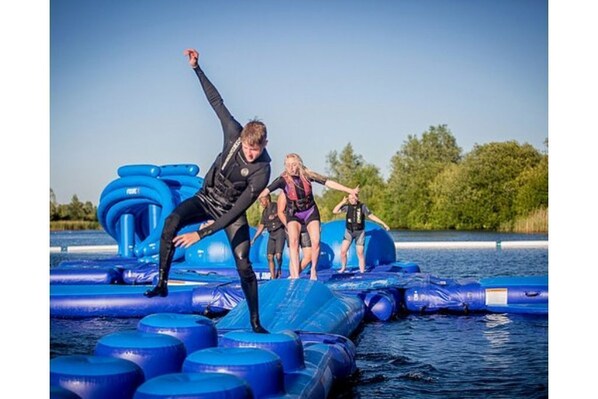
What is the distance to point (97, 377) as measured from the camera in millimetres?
2520

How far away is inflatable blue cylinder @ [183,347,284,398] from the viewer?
2713 mm

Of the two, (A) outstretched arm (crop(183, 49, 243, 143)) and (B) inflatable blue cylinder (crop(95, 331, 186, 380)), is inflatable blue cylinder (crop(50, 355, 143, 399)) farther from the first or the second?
(A) outstretched arm (crop(183, 49, 243, 143))

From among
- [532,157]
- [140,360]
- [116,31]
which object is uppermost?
[116,31]

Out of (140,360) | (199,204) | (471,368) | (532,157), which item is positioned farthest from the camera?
(532,157)

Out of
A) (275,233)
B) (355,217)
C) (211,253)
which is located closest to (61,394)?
(275,233)

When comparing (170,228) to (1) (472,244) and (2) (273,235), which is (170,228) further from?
(1) (472,244)

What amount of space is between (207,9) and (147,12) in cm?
36

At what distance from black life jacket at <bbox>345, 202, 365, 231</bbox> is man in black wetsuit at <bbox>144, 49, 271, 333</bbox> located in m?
4.39

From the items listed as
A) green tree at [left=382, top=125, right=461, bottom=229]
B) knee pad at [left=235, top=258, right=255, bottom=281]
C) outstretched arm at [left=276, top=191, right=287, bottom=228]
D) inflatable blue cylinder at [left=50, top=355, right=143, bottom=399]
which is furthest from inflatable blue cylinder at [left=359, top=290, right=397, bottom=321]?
green tree at [left=382, top=125, right=461, bottom=229]


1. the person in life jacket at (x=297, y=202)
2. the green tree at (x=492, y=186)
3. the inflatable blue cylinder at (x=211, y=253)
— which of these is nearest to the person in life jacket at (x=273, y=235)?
the person in life jacket at (x=297, y=202)

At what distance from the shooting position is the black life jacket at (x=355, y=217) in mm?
7726
